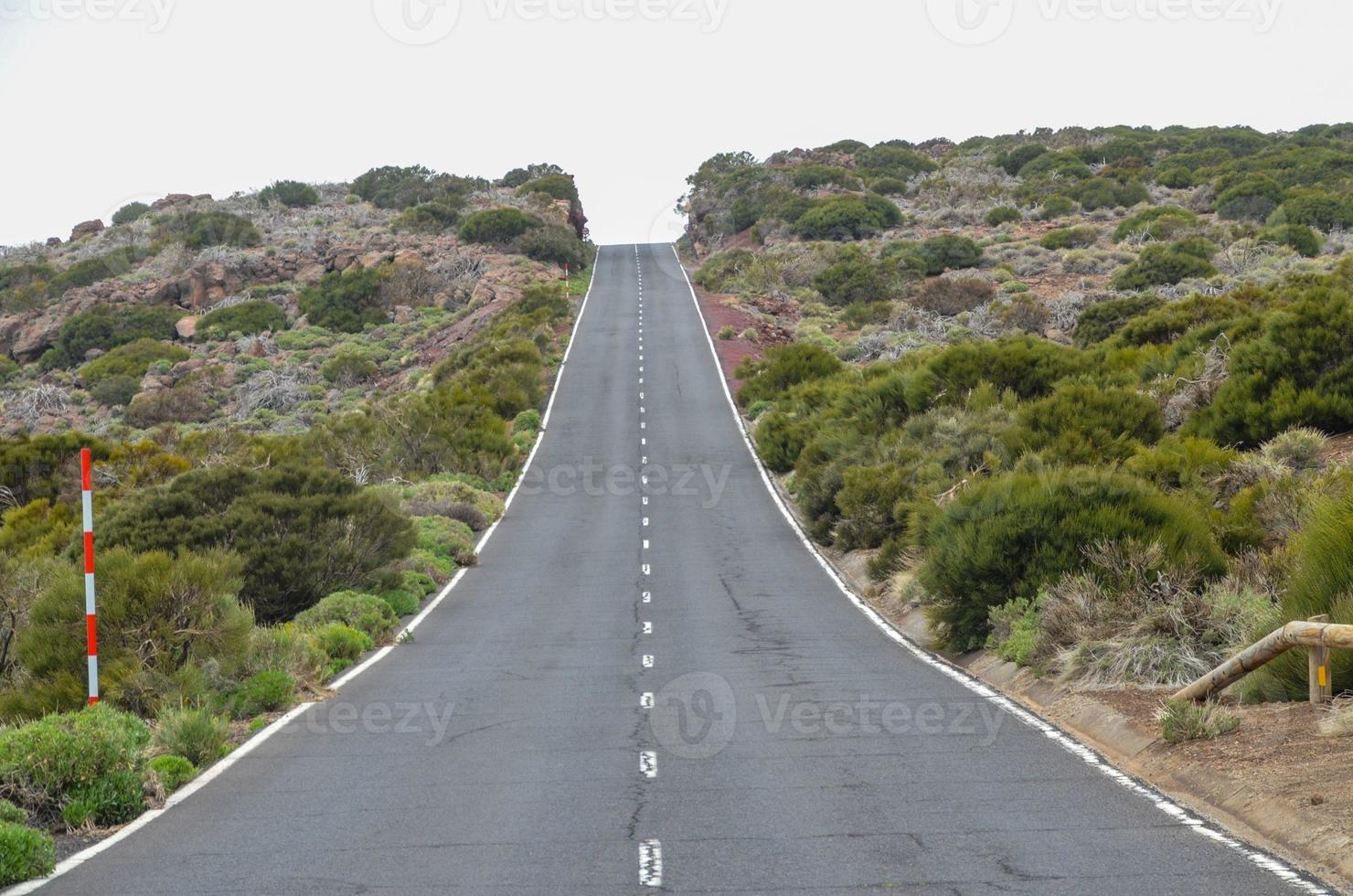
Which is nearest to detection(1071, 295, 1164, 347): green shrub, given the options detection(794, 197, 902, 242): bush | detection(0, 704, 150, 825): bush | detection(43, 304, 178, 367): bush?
detection(0, 704, 150, 825): bush

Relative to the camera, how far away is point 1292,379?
22.6 m

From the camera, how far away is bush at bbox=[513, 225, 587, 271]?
88875 millimetres

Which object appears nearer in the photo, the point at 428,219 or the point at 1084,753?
the point at 1084,753

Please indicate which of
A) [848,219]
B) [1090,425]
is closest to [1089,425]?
[1090,425]

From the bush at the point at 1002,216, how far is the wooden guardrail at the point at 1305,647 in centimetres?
7796

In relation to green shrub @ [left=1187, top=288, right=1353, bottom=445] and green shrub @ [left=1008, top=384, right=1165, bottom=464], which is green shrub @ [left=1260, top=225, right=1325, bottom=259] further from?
green shrub @ [left=1187, top=288, right=1353, bottom=445]

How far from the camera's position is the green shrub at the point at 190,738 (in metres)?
11.2

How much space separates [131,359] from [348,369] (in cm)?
1331

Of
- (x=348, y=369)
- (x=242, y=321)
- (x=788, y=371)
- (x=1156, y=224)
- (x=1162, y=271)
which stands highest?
(x=1156, y=224)

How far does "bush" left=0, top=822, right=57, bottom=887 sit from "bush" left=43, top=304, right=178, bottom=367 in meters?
68.1

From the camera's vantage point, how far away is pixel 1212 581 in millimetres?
15250

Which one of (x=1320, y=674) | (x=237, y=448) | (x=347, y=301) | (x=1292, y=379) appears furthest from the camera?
(x=347, y=301)

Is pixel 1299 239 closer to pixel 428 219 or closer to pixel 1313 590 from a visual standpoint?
pixel 1313 590

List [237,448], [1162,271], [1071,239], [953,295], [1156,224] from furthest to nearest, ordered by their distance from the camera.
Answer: [1071,239], [1156,224], [953,295], [1162,271], [237,448]
